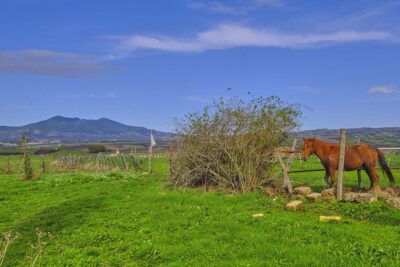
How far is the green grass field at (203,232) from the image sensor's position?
8.88 meters

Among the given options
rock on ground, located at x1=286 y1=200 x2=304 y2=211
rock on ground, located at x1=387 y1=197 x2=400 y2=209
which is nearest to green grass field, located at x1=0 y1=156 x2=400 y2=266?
rock on ground, located at x1=286 y1=200 x2=304 y2=211

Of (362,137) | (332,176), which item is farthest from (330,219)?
(362,137)

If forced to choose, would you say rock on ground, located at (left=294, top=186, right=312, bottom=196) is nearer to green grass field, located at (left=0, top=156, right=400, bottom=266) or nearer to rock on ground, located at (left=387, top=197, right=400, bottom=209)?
green grass field, located at (left=0, top=156, right=400, bottom=266)

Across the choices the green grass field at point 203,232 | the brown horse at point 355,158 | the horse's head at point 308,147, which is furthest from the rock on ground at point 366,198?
the horse's head at point 308,147

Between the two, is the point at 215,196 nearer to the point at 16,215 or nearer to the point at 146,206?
Result: the point at 146,206

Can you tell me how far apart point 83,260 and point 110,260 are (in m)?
0.58

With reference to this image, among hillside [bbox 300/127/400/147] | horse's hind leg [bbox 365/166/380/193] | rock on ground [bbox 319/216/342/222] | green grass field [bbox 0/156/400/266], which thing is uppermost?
hillside [bbox 300/127/400/147]

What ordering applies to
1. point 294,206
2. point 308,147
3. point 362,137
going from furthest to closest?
1. point 362,137
2. point 308,147
3. point 294,206

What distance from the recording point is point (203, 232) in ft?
37.1

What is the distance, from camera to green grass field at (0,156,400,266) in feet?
29.1

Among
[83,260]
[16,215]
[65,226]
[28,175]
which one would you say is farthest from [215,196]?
[28,175]

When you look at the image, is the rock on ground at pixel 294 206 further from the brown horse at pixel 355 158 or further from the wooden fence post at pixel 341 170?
the brown horse at pixel 355 158

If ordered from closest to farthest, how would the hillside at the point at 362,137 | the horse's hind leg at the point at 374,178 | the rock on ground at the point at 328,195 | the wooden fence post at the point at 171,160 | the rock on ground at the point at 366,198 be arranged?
the rock on ground at the point at 366,198, the rock on ground at the point at 328,195, the horse's hind leg at the point at 374,178, the hillside at the point at 362,137, the wooden fence post at the point at 171,160

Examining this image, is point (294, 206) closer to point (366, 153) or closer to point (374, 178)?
point (374, 178)
